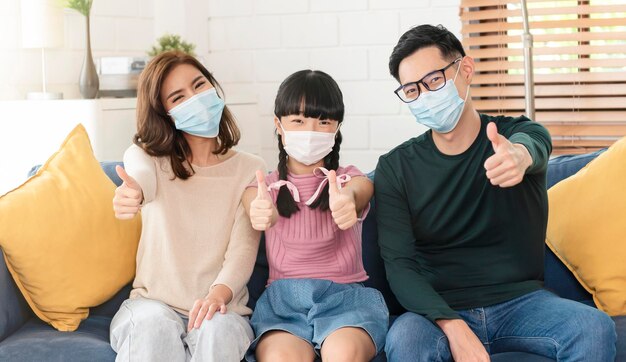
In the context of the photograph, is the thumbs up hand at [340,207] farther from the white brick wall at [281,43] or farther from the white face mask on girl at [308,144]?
the white brick wall at [281,43]

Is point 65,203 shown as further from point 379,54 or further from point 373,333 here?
point 379,54

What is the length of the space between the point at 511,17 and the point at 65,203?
1876 millimetres

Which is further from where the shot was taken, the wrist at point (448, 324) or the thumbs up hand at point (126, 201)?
the thumbs up hand at point (126, 201)

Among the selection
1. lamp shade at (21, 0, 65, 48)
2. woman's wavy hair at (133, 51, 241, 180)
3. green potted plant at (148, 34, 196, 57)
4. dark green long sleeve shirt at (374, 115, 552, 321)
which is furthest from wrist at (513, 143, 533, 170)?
lamp shade at (21, 0, 65, 48)

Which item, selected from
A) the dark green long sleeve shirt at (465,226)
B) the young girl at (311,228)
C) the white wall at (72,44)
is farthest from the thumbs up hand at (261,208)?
the white wall at (72,44)

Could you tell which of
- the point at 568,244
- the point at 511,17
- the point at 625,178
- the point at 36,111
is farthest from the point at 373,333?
the point at 511,17

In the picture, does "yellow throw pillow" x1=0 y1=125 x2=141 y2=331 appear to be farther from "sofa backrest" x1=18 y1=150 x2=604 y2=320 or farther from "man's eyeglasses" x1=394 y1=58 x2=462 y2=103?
"man's eyeglasses" x1=394 y1=58 x2=462 y2=103

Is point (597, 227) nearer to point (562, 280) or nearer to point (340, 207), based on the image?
point (562, 280)

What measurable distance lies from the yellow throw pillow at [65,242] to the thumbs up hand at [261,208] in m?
0.39

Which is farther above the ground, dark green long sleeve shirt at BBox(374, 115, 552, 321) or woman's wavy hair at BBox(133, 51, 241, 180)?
woman's wavy hair at BBox(133, 51, 241, 180)

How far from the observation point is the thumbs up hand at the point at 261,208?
194 cm

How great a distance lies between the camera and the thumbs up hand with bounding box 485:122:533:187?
171 centimetres

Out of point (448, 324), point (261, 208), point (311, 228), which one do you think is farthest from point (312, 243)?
point (448, 324)

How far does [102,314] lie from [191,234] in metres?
0.33
